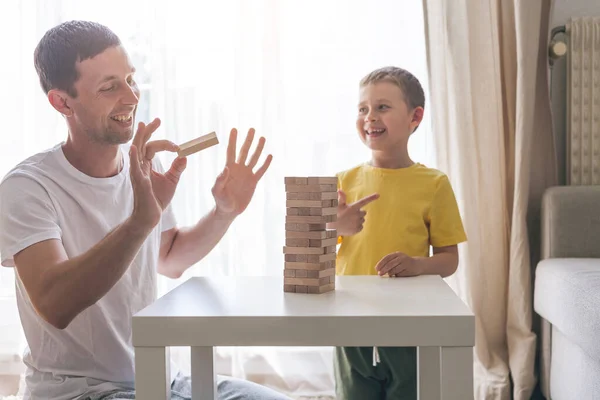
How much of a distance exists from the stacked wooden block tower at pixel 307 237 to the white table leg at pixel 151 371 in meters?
0.27

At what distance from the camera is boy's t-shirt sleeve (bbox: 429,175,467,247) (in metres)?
1.79

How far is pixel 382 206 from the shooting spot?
183 cm

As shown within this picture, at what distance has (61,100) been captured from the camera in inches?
63.6

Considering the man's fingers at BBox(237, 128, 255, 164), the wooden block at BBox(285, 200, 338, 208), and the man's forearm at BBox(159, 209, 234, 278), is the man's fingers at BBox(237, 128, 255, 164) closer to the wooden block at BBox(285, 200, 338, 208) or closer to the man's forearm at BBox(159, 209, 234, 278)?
the man's forearm at BBox(159, 209, 234, 278)

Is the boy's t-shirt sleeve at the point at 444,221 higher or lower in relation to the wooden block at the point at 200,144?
lower

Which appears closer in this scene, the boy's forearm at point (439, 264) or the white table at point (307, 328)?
the white table at point (307, 328)

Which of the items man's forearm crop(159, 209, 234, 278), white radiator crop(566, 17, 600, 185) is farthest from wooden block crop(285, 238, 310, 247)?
white radiator crop(566, 17, 600, 185)

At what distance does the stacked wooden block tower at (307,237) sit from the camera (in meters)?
1.30

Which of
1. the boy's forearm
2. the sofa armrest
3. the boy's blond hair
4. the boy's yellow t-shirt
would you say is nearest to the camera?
the boy's forearm

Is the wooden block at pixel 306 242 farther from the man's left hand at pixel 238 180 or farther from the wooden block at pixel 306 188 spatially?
the man's left hand at pixel 238 180

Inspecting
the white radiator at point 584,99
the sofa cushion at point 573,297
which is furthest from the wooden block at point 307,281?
the white radiator at point 584,99

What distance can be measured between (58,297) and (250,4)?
165 centimetres

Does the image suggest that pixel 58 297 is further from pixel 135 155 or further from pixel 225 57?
pixel 225 57

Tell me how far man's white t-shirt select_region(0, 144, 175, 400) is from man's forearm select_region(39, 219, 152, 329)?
4.1 inches
